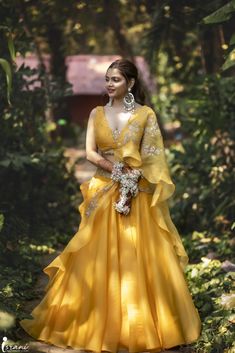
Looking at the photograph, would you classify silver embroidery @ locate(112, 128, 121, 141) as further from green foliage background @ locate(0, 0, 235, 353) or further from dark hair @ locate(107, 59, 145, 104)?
green foliage background @ locate(0, 0, 235, 353)

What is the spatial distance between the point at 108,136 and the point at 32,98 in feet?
16.8

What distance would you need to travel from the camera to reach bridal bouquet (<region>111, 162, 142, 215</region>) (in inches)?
222

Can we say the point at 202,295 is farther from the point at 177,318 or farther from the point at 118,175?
the point at 118,175

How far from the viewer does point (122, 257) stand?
218 inches

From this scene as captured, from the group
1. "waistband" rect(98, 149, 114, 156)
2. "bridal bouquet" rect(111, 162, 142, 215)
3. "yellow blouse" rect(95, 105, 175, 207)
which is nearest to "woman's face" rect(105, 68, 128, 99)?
"yellow blouse" rect(95, 105, 175, 207)

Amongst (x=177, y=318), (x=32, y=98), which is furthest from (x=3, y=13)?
(x=177, y=318)

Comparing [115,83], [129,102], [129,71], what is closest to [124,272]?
[129,102]

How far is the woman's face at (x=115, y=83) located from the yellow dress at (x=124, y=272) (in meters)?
0.20

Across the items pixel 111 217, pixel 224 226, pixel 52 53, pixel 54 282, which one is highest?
pixel 52 53

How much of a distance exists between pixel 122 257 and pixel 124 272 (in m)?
0.12

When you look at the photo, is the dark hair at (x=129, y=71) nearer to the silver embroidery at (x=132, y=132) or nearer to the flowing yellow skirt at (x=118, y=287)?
the silver embroidery at (x=132, y=132)

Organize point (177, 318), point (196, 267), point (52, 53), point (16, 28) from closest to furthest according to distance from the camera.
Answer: point (177, 318)
point (196, 267)
point (16, 28)
point (52, 53)

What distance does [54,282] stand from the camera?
574 centimetres

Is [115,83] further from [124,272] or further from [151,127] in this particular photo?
[124,272]
